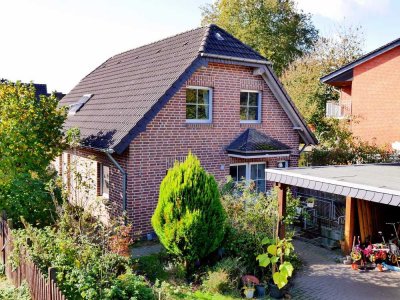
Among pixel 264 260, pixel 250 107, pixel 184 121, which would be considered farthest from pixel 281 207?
pixel 250 107

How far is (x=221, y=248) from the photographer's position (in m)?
10.1

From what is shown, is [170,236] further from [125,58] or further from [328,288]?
[125,58]

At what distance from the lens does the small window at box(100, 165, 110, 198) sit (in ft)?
45.8

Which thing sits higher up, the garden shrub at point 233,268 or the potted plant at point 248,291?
the garden shrub at point 233,268

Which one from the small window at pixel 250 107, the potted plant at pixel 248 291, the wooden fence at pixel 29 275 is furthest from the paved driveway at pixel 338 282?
the small window at pixel 250 107

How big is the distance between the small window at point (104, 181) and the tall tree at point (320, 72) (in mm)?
16669

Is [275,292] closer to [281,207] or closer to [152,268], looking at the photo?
[281,207]

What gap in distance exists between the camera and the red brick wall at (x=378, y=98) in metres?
21.5

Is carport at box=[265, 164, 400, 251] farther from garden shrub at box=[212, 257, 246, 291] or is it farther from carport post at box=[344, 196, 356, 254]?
garden shrub at box=[212, 257, 246, 291]

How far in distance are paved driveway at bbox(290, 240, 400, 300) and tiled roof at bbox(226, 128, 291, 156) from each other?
4220 millimetres

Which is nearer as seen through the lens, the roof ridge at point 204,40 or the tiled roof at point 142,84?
the tiled roof at point 142,84

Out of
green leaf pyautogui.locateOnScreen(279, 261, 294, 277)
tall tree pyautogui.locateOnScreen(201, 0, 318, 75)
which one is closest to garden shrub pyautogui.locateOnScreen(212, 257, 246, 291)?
green leaf pyautogui.locateOnScreen(279, 261, 294, 277)

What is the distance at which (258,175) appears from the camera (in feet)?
51.2

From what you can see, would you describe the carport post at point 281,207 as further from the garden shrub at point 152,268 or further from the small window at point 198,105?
the small window at point 198,105
